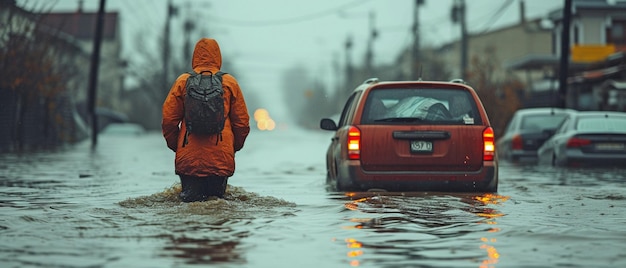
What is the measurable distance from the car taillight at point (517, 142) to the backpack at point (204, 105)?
15641mm

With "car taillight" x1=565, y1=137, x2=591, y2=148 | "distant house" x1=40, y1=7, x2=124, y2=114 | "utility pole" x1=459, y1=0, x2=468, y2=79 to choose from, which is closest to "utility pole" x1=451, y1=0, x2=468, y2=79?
"utility pole" x1=459, y1=0, x2=468, y2=79

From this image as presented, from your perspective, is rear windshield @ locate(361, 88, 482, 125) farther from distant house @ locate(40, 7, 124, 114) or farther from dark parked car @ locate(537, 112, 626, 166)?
distant house @ locate(40, 7, 124, 114)

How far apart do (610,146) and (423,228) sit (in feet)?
40.7

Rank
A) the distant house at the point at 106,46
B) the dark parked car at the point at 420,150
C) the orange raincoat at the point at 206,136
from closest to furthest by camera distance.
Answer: the orange raincoat at the point at 206,136 < the dark parked car at the point at 420,150 < the distant house at the point at 106,46

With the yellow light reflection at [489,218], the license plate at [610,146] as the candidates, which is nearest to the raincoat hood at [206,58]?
the yellow light reflection at [489,218]

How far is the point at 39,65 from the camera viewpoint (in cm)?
3503

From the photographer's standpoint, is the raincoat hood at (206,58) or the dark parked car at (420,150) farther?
the dark parked car at (420,150)

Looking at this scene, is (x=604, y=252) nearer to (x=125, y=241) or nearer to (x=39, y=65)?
(x=125, y=241)

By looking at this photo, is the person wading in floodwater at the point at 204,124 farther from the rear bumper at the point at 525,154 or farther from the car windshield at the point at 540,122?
the car windshield at the point at 540,122

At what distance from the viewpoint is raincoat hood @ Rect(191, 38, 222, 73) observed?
1068 centimetres

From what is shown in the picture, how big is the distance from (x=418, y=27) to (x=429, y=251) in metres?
48.3

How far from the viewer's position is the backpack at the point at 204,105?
1030 cm

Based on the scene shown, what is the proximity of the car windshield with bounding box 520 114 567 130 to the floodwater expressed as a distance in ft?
34.9

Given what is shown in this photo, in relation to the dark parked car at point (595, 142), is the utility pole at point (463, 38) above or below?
above
